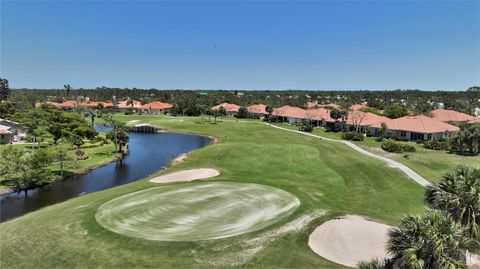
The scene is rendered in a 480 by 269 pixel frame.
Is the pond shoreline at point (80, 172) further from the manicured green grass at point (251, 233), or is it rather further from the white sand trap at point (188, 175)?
the white sand trap at point (188, 175)

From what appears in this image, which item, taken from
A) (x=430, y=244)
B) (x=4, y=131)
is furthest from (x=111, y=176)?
(x=430, y=244)

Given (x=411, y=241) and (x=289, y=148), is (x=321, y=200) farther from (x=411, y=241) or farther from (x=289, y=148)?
(x=289, y=148)

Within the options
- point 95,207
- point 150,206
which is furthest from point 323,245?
point 95,207

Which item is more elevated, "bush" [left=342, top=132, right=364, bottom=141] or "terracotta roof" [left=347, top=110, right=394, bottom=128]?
"terracotta roof" [left=347, top=110, right=394, bottom=128]

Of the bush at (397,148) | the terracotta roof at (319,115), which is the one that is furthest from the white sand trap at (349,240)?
the terracotta roof at (319,115)

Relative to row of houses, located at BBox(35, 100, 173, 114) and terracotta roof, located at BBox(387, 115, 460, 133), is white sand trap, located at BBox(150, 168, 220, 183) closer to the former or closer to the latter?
terracotta roof, located at BBox(387, 115, 460, 133)

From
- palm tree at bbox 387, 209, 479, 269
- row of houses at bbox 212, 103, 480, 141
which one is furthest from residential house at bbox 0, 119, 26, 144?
palm tree at bbox 387, 209, 479, 269

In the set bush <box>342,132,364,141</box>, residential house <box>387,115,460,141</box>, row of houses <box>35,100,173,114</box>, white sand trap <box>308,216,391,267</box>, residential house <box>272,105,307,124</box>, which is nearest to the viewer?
white sand trap <box>308,216,391,267</box>
